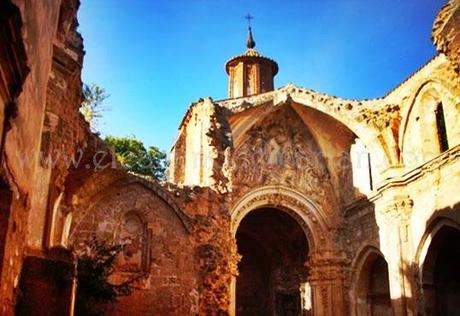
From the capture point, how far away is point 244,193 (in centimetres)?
1562

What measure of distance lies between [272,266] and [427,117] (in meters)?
10.7

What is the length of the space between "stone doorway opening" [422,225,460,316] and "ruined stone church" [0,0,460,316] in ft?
0.11

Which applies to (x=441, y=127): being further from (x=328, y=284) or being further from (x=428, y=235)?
(x=328, y=284)

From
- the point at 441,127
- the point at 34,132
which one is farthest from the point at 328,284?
the point at 34,132

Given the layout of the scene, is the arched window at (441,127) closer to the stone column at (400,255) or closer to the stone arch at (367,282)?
the stone column at (400,255)

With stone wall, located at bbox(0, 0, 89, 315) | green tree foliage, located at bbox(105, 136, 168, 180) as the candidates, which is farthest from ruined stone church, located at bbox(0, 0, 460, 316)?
green tree foliage, located at bbox(105, 136, 168, 180)

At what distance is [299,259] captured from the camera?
20250mm

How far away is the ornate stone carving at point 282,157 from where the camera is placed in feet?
52.4

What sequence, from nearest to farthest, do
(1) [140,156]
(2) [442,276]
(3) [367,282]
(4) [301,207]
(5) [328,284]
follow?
(2) [442,276]
(3) [367,282]
(5) [328,284]
(4) [301,207]
(1) [140,156]

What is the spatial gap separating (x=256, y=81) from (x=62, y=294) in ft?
51.6

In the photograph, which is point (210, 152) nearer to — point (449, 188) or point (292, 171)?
point (292, 171)

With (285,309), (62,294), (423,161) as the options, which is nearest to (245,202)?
(423,161)

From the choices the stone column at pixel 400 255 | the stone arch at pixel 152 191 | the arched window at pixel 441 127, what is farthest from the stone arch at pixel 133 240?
the arched window at pixel 441 127

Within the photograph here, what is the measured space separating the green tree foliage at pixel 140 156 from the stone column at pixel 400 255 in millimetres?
15413
